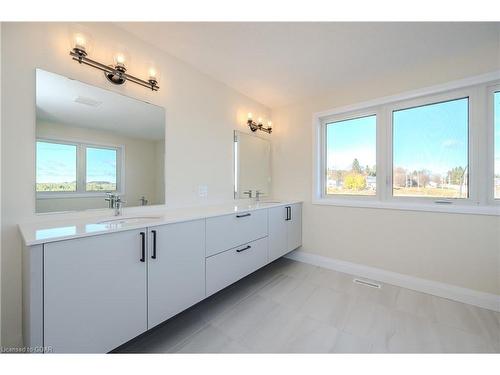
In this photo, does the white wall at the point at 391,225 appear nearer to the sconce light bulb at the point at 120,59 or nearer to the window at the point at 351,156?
the window at the point at 351,156

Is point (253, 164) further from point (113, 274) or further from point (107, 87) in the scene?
point (113, 274)

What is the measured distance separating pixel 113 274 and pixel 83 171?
0.83 m

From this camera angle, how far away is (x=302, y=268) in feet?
8.71

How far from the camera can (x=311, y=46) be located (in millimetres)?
1780

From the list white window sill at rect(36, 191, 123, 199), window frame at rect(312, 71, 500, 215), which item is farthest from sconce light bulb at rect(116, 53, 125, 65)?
window frame at rect(312, 71, 500, 215)

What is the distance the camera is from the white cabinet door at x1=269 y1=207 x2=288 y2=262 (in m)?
2.29

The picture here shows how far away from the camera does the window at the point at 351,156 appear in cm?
249

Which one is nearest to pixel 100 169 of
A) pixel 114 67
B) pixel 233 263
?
pixel 114 67

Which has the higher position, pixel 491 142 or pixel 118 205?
pixel 491 142

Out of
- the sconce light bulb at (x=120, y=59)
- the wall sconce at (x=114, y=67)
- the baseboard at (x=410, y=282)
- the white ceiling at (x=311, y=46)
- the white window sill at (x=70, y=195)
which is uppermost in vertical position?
the white ceiling at (x=311, y=46)

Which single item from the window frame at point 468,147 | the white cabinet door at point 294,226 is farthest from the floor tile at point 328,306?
the window frame at point 468,147

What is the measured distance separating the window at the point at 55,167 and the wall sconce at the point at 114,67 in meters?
0.58

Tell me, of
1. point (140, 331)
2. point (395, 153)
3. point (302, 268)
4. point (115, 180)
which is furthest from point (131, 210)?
point (395, 153)

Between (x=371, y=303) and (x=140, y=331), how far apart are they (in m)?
1.88
